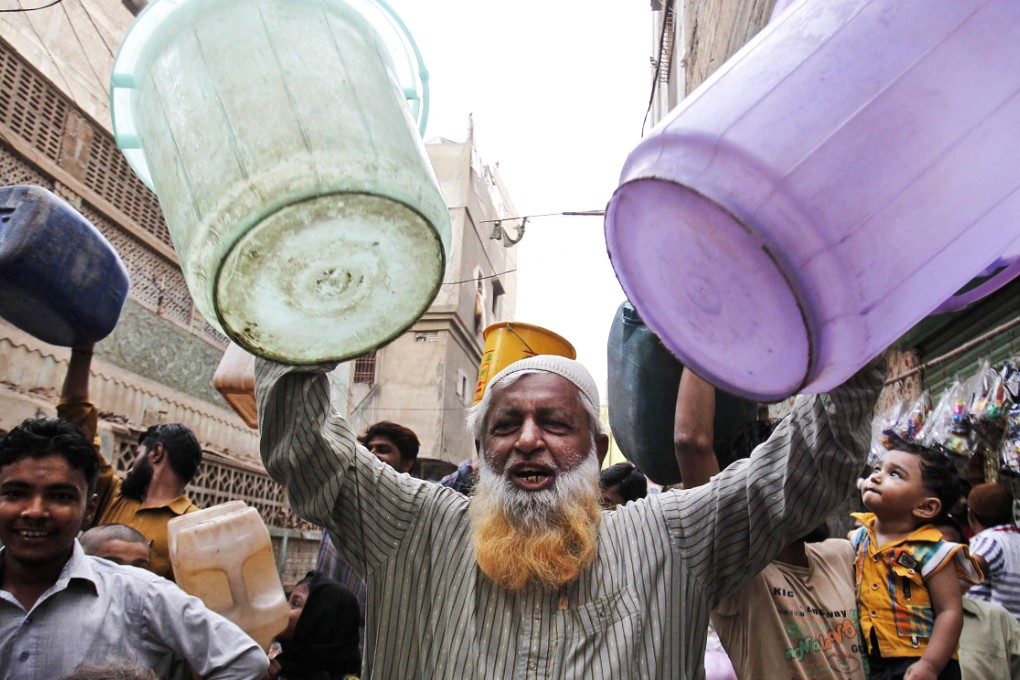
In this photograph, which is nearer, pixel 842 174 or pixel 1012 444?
pixel 842 174

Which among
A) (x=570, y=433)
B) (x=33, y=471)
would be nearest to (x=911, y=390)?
(x=570, y=433)

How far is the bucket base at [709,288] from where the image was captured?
1.09 m

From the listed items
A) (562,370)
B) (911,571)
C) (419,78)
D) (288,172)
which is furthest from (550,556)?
(911,571)

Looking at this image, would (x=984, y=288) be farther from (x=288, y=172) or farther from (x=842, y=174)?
(x=288, y=172)

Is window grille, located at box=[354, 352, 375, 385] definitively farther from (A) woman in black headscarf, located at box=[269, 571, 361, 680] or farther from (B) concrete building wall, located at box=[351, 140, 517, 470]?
(A) woman in black headscarf, located at box=[269, 571, 361, 680]

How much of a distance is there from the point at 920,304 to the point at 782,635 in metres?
1.23

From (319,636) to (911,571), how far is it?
89.2 inches

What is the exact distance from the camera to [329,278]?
132cm

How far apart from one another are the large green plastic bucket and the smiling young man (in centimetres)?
108

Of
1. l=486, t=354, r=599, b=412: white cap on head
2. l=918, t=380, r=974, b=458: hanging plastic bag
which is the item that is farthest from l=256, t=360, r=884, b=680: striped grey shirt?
l=918, t=380, r=974, b=458: hanging plastic bag

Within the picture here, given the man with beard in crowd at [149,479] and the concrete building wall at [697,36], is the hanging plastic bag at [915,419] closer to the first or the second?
the concrete building wall at [697,36]

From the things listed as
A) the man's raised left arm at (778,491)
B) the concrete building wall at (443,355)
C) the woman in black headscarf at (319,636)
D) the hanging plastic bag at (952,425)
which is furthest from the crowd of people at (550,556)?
the concrete building wall at (443,355)

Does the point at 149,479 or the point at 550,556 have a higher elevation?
the point at 149,479

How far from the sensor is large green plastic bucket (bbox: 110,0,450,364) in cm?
122
